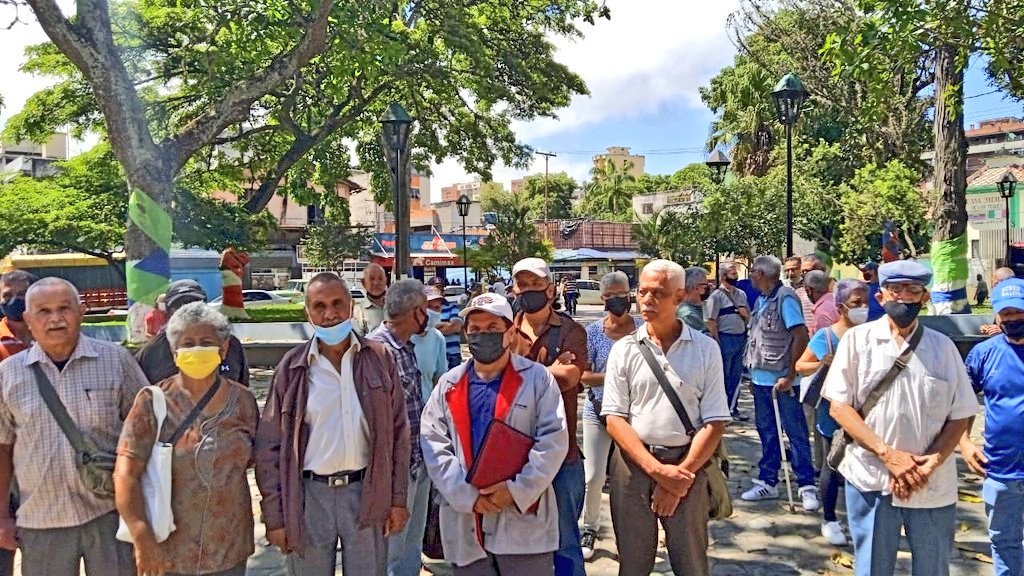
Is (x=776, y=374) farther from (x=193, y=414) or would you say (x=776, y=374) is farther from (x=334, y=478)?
(x=193, y=414)

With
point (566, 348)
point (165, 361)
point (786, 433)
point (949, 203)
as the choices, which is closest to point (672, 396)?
point (566, 348)

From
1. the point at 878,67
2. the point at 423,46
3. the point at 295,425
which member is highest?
the point at 423,46

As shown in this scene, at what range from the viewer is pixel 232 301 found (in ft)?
40.7

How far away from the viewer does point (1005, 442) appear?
3.54m

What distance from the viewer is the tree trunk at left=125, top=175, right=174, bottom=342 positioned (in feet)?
27.6

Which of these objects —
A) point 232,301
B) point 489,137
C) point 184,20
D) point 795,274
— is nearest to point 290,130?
point 184,20

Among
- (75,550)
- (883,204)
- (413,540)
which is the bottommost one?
(413,540)

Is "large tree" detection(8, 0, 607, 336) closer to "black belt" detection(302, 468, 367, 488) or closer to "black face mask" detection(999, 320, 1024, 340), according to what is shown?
"black belt" detection(302, 468, 367, 488)

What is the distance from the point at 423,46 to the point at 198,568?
35.8 ft

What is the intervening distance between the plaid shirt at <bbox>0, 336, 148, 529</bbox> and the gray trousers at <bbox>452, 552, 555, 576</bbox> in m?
1.60

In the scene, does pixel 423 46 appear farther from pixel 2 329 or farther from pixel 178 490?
pixel 178 490

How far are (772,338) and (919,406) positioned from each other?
2292 millimetres

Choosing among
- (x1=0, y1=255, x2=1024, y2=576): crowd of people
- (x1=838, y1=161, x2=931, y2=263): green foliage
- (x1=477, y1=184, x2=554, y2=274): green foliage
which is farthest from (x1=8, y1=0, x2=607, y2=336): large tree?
(x1=838, y1=161, x2=931, y2=263): green foliage

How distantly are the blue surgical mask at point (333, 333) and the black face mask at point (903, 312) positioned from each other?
2495mm
